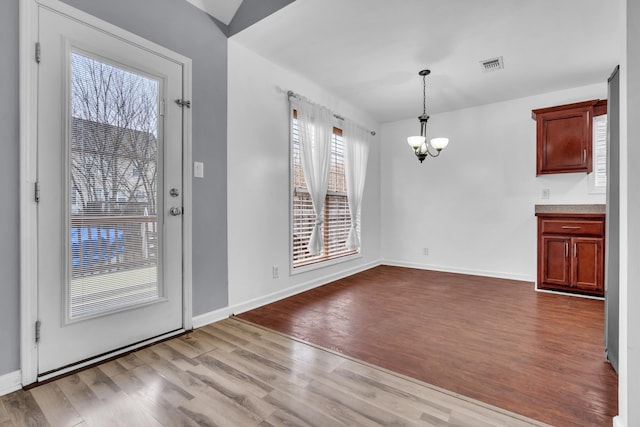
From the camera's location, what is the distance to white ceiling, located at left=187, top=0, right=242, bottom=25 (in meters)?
2.61

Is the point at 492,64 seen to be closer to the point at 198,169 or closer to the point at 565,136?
the point at 565,136

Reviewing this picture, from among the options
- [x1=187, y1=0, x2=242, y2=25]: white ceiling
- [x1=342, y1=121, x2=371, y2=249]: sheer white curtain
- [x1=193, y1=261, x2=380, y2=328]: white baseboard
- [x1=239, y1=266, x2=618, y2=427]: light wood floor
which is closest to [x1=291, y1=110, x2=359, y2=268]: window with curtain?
[x1=342, y1=121, x2=371, y2=249]: sheer white curtain

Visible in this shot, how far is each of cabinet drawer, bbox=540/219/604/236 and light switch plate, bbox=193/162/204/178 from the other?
13.0ft

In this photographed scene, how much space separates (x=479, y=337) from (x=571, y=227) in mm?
2226

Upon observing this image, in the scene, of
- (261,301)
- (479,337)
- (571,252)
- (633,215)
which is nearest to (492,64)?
(571,252)

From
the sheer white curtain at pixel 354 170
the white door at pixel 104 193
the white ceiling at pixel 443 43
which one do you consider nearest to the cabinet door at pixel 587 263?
the white ceiling at pixel 443 43

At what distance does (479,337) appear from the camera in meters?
2.39

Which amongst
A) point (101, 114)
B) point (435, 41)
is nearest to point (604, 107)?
point (435, 41)

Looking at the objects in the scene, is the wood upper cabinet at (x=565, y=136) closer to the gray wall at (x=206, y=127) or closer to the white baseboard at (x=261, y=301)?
the white baseboard at (x=261, y=301)

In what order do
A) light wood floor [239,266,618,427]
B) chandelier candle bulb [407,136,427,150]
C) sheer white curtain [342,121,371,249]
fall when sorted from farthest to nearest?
1. sheer white curtain [342,121,371,249]
2. chandelier candle bulb [407,136,427,150]
3. light wood floor [239,266,618,427]

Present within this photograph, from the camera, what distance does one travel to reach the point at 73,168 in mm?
1921

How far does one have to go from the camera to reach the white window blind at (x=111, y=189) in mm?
1938

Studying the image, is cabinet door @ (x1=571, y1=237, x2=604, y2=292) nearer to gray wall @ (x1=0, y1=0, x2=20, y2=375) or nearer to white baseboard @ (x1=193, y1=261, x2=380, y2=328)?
white baseboard @ (x1=193, y1=261, x2=380, y2=328)

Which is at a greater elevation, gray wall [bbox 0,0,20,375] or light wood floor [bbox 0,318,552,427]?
gray wall [bbox 0,0,20,375]
